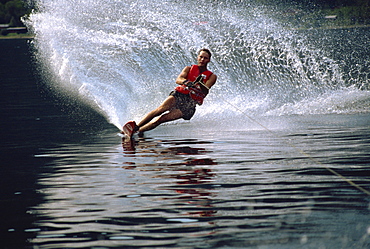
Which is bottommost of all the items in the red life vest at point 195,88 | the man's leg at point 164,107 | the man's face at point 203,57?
the man's leg at point 164,107

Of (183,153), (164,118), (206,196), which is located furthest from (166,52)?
(206,196)

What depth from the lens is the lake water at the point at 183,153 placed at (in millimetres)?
4152

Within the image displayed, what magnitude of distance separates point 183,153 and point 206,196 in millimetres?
2088

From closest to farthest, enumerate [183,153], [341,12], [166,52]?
[183,153] → [166,52] → [341,12]

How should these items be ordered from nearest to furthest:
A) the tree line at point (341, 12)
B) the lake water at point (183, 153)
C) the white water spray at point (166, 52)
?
the lake water at point (183, 153), the white water spray at point (166, 52), the tree line at point (341, 12)

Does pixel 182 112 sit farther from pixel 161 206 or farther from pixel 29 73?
pixel 29 73

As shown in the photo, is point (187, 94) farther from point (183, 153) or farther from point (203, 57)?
point (183, 153)

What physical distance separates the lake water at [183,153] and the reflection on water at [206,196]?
0.5 inches

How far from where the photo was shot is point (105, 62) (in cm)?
1184

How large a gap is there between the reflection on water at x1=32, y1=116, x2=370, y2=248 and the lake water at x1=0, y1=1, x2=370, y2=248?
0.01 m

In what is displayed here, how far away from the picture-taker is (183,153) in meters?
7.04

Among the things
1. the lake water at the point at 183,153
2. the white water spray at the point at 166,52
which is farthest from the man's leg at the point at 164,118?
the white water spray at the point at 166,52

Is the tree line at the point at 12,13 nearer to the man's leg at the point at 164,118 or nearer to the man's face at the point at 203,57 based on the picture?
the man's leg at the point at 164,118

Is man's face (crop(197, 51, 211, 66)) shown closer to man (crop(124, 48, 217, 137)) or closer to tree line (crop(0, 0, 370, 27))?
man (crop(124, 48, 217, 137))
